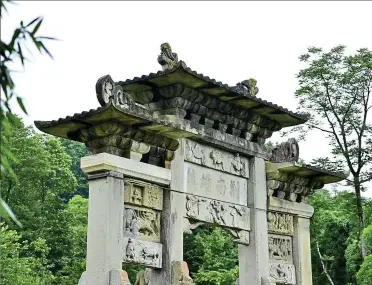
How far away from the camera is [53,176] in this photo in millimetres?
30406

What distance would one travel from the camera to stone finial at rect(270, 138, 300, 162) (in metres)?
12.5

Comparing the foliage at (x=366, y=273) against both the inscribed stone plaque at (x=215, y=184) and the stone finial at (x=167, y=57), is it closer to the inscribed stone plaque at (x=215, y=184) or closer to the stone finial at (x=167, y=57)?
the inscribed stone plaque at (x=215, y=184)

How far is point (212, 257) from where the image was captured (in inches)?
1115

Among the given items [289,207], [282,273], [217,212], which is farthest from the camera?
[289,207]

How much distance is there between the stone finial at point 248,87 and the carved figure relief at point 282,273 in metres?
2.88

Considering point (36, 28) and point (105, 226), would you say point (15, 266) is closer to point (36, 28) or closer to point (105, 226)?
point (105, 226)

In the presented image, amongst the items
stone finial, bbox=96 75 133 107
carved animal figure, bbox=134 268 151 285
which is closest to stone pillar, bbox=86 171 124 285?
stone finial, bbox=96 75 133 107

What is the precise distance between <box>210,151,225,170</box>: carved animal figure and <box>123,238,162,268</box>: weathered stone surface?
1.80m

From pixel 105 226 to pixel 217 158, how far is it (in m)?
2.68

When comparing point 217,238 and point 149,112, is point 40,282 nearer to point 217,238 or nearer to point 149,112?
point 217,238

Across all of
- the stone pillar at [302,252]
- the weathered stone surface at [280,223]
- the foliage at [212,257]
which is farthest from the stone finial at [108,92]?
the foliage at [212,257]

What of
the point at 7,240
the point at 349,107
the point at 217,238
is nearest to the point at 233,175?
the point at 349,107

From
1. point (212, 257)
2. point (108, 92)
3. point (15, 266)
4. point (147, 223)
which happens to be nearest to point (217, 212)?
point (147, 223)

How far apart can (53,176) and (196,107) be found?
20.4 meters
